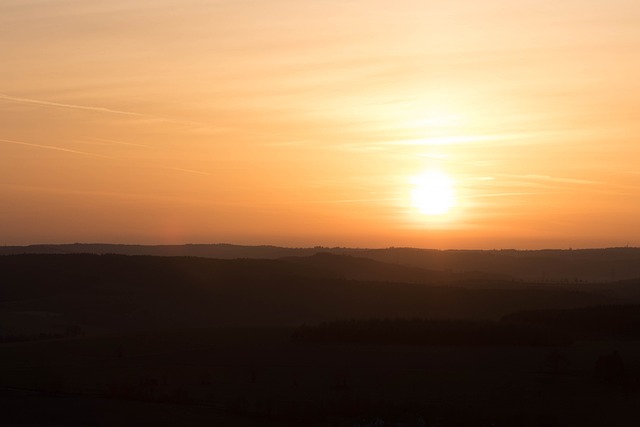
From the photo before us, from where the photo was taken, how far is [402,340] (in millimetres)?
34375

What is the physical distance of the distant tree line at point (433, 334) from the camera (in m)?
33.5

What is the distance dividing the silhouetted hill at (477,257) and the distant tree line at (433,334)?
82.2m

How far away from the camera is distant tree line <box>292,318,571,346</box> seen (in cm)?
3347

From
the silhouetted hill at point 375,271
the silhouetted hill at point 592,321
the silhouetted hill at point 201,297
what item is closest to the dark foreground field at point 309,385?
the silhouetted hill at point 592,321

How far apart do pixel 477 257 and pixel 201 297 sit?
106 m

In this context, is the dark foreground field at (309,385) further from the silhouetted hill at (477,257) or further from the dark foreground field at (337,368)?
the silhouetted hill at (477,257)

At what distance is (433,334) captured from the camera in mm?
34719

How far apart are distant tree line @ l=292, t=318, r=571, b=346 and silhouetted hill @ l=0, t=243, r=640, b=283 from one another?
82.2 m

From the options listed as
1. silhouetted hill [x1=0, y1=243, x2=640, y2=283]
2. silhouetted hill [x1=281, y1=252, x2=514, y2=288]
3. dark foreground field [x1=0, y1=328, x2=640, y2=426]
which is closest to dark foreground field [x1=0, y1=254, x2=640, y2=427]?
dark foreground field [x1=0, y1=328, x2=640, y2=426]

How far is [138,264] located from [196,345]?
42.3m

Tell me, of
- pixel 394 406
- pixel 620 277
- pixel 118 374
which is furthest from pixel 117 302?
pixel 620 277

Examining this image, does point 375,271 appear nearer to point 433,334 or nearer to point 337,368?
point 433,334

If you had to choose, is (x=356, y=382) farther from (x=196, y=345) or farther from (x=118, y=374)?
(x=196, y=345)

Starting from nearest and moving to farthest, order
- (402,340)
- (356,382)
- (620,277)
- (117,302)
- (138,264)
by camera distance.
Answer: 1. (356,382)
2. (402,340)
3. (117,302)
4. (138,264)
5. (620,277)
